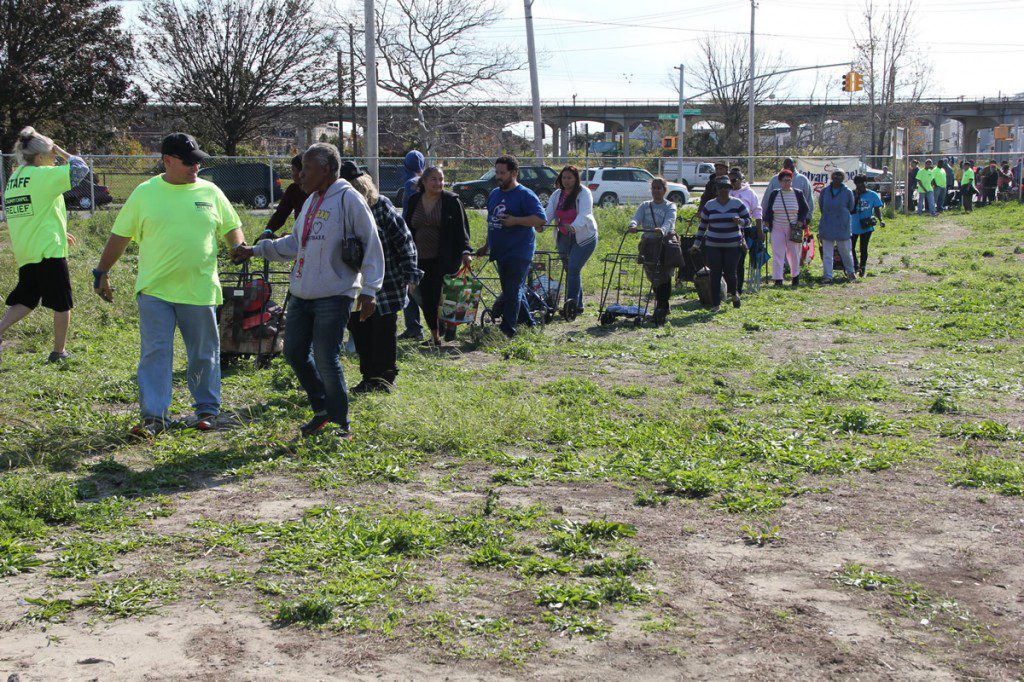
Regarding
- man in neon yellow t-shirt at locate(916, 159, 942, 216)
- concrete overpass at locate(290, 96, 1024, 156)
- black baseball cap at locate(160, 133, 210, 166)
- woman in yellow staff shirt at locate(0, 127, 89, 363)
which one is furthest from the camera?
concrete overpass at locate(290, 96, 1024, 156)

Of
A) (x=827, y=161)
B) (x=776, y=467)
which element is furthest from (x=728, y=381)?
(x=827, y=161)

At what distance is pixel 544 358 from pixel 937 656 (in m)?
6.39

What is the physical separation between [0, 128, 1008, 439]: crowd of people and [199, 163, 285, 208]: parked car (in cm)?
1555

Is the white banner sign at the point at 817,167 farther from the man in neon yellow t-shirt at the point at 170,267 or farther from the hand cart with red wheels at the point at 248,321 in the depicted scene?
the man in neon yellow t-shirt at the point at 170,267

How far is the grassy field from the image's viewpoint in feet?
12.7

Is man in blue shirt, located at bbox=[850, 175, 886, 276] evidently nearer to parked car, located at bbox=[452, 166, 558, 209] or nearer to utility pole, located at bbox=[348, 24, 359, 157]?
parked car, located at bbox=[452, 166, 558, 209]

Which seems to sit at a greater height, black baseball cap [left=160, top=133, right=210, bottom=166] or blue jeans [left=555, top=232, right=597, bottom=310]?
black baseball cap [left=160, top=133, right=210, bottom=166]

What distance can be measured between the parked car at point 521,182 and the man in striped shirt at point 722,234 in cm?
1897

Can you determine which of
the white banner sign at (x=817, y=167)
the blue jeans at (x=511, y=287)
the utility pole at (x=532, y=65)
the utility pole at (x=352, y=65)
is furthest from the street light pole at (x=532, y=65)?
the blue jeans at (x=511, y=287)

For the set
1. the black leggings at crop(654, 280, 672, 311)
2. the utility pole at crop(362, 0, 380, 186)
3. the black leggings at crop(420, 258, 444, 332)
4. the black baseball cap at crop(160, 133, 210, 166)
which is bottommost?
the black leggings at crop(654, 280, 672, 311)

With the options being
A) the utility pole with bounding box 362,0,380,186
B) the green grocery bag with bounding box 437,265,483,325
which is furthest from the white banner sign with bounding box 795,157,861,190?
the green grocery bag with bounding box 437,265,483,325

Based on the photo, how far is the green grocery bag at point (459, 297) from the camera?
10594mm

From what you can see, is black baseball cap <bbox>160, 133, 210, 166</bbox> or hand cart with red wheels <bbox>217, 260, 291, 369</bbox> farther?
hand cart with red wheels <bbox>217, 260, 291, 369</bbox>

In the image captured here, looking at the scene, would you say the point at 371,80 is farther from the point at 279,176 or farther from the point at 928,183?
the point at 928,183
